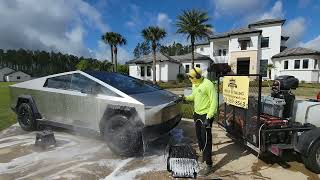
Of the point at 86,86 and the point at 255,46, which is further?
the point at 255,46

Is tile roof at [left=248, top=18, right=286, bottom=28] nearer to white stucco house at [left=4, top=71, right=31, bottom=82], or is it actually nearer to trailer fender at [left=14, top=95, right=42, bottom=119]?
trailer fender at [left=14, top=95, right=42, bottom=119]

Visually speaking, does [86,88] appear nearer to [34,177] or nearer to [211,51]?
[34,177]

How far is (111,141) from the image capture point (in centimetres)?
501

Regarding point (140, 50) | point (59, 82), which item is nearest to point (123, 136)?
point (59, 82)

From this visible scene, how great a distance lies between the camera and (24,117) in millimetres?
6828

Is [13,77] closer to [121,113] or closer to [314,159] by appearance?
[121,113]

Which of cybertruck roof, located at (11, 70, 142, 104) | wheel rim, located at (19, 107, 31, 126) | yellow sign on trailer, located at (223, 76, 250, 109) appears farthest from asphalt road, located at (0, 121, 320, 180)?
cybertruck roof, located at (11, 70, 142, 104)

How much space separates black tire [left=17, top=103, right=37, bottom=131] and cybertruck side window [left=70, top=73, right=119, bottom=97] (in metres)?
1.61

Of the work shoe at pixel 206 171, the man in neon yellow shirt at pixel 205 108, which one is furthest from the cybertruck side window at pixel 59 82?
the work shoe at pixel 206 171

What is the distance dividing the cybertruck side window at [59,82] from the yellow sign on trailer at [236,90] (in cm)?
335

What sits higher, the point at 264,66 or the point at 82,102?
the point at 264,66

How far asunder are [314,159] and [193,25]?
30080 mm

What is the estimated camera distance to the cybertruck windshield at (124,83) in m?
5.30

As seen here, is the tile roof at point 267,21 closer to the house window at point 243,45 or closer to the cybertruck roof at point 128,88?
the house window at point 243,45
